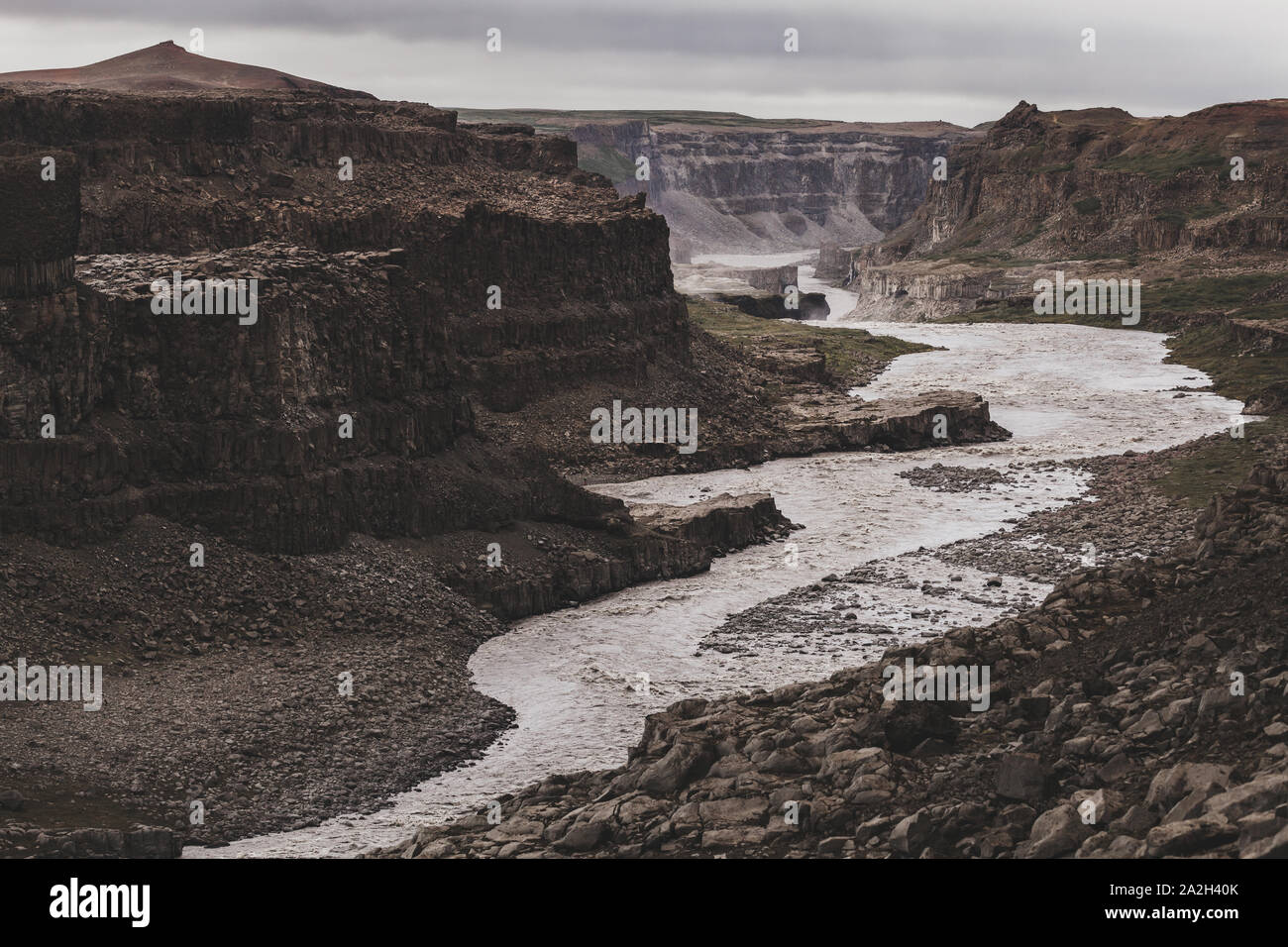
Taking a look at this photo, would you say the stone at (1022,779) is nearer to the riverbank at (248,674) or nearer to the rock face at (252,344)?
the riverbank at (248,674)

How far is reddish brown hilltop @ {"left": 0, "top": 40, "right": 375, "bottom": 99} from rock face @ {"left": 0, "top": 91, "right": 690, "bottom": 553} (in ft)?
185

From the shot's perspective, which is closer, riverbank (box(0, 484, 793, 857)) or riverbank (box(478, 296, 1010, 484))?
riverbank (box(0, 484, 793, 857))

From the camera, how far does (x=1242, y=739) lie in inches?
1046

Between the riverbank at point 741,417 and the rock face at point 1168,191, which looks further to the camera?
the rock face at point 1168,191

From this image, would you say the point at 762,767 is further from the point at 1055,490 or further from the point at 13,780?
the point at 1055,490

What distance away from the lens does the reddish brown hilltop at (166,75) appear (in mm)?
142000

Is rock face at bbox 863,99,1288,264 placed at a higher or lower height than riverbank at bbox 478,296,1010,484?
higher

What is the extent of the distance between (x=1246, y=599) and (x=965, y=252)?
16884 cm

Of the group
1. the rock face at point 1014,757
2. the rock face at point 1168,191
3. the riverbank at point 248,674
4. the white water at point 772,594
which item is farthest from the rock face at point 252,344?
the rock face at point 1168,191

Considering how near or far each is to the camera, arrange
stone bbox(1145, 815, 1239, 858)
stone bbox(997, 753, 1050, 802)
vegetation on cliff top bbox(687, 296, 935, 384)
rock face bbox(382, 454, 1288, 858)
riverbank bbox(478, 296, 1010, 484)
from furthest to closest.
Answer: vegetation on cliff top bbox(687, 296, 935, 384)
riverbank bbox(478, 296, 1010, 484)
stone bbox(997, 753, 1050, 802)
rock face bbox(382, 454, 1288, 858)
stone bbox(1145, 815, 1239, 858)

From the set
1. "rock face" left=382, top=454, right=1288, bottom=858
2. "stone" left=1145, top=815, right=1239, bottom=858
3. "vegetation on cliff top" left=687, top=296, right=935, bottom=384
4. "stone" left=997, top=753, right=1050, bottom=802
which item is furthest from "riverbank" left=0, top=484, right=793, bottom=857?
"vegetation on cliff top" left=687, top=296, right=935, bottom=384

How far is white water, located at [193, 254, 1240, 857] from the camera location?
40719 millimetres

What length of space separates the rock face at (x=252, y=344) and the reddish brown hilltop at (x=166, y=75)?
56289 millimetres

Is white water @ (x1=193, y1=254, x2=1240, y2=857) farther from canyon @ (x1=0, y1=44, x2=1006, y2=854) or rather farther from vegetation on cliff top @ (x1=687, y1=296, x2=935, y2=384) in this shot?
vegetation on cliff top @ (x1=687, y1=296, x2=935, y2=384)
